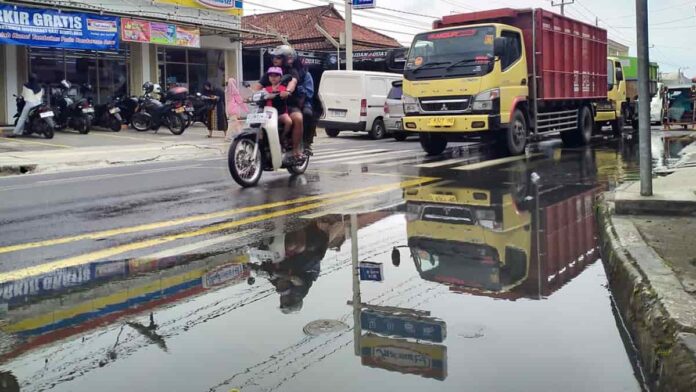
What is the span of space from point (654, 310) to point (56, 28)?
19168mm

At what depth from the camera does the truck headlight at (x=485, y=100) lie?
1288 cm

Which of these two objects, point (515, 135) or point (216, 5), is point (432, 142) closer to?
point (515, 135)

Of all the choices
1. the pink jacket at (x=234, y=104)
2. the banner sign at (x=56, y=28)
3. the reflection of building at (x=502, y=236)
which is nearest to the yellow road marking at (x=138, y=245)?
the reflection of building at (x=502, y=236)

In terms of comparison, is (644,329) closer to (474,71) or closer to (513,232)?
(513,232)

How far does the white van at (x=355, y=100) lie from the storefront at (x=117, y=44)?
5315 millimetres

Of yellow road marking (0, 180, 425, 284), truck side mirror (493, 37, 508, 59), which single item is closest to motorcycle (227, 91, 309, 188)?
yellow road marking (0, 180, 425, 284)

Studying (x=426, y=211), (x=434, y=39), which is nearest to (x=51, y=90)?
(x=434, y=39)

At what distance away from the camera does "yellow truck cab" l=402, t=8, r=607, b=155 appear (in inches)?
513

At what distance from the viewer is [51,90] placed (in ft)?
70.9

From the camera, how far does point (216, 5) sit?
82.6 feet

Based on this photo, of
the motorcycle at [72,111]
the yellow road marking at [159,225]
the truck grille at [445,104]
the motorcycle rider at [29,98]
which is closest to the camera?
the yellow road marking at [159,225]

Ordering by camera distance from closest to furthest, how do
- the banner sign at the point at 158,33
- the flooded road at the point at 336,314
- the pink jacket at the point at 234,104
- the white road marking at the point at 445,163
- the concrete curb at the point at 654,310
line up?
the concrete curb at the point at 654,310
the flooded road at the point at 336,314
the white road marking at the point at 445,163
the pink jacket at the point at 234,104
the banner sign at the point at 158,33

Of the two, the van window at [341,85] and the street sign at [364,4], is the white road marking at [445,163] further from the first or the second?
the street sign at [364,4]

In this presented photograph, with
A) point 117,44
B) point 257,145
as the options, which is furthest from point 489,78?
point 117,44
